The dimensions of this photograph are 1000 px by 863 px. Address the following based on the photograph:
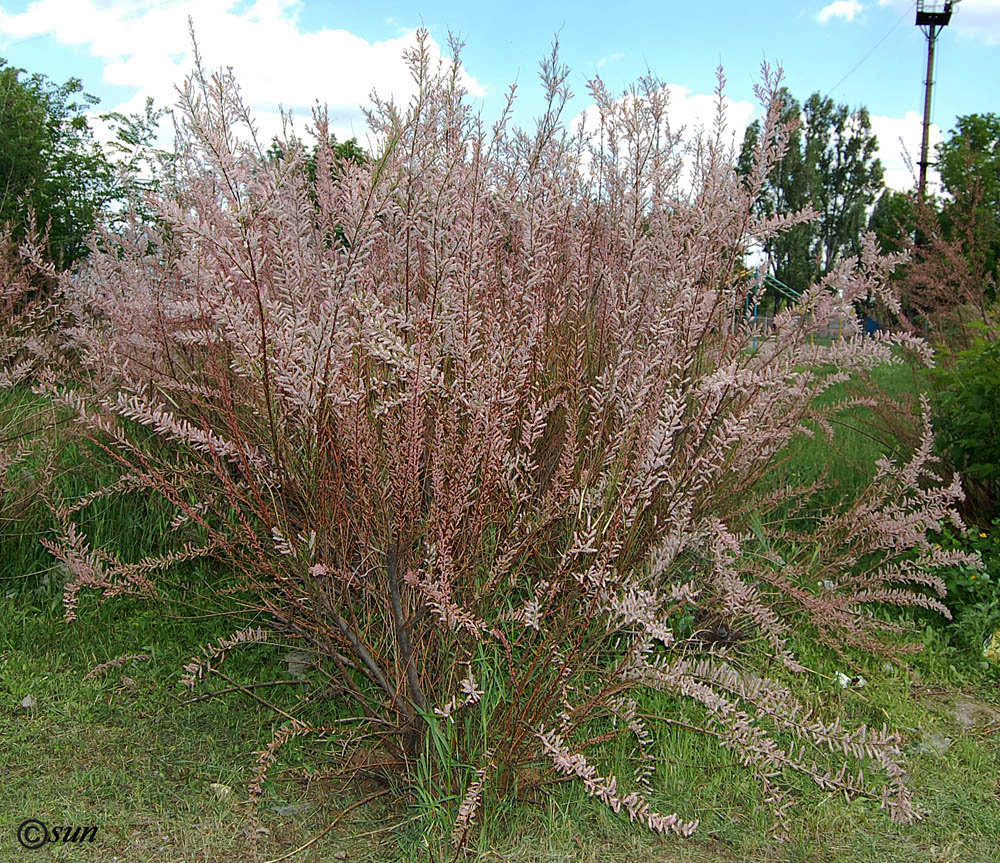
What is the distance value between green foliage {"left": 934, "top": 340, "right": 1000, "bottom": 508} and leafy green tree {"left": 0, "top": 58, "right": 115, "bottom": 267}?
7.92 metres

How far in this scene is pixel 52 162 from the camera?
402 inches

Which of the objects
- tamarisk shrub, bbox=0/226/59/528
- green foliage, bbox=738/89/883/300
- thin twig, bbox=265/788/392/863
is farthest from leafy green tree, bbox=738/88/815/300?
thin twig, bbox=265/788/392/863

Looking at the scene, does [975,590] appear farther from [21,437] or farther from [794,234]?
[794,234]

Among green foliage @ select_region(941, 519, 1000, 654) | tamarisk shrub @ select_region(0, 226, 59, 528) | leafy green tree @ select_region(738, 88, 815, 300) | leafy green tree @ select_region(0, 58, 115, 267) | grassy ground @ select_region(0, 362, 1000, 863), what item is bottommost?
grassy ground @ select_region(0, 362, 1000, 863)

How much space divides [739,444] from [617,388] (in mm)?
870

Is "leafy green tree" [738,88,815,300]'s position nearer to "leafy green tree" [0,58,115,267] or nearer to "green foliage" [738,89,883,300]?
"green foliage" [738,89,883,300]

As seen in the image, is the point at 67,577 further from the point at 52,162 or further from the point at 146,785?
the point at 52,162

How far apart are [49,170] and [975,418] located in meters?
9.94

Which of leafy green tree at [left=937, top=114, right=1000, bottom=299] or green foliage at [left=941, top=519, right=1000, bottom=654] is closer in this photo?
green foliage at [left=941, top=519, right=1000, bottom=654]

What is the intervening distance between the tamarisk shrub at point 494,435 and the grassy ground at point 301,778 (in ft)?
0.42

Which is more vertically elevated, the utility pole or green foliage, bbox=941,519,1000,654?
the utility pole

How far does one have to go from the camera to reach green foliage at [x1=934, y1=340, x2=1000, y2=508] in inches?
170

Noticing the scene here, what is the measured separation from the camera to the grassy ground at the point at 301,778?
2.50 meters

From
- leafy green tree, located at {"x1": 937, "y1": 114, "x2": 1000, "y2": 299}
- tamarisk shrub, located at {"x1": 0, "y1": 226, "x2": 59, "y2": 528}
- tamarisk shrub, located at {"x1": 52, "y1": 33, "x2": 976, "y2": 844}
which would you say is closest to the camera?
tamarisk shrub, located at {"x1": 52, "y1": 33, "x2": 976, "y2": 844}
